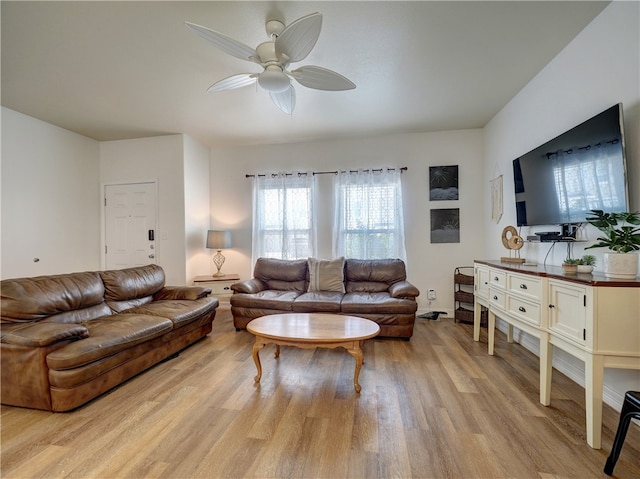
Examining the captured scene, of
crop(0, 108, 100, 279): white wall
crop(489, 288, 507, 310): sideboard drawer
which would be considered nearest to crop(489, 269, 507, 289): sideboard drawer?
crop(489, 288, 507, 310): sideboard drawer

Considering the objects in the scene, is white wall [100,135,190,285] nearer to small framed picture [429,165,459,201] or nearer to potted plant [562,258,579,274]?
small framed picture [429,165,459,201]

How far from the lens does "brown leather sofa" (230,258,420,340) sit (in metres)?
3.20

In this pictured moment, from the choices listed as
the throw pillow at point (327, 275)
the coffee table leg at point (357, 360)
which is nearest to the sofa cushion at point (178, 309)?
the throw pillow at point (327, 275)

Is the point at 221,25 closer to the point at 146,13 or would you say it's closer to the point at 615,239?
the point at 146,13

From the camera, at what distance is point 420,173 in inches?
167

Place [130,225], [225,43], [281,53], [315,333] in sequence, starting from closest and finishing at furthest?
1. [225,43]
2. [281,53]
3. [315,333]
4. [130,225]

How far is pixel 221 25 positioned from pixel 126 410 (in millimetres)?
2788

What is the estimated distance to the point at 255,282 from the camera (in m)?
3.92

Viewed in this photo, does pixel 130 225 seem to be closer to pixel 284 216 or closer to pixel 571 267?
pixel 284 216

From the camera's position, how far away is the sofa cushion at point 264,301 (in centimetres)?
340

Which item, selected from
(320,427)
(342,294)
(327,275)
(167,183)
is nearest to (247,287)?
(327,275)

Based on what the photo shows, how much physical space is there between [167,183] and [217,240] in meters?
1.12

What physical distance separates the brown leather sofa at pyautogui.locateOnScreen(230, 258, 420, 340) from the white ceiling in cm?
200

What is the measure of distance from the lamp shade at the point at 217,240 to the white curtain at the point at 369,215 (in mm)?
1699
